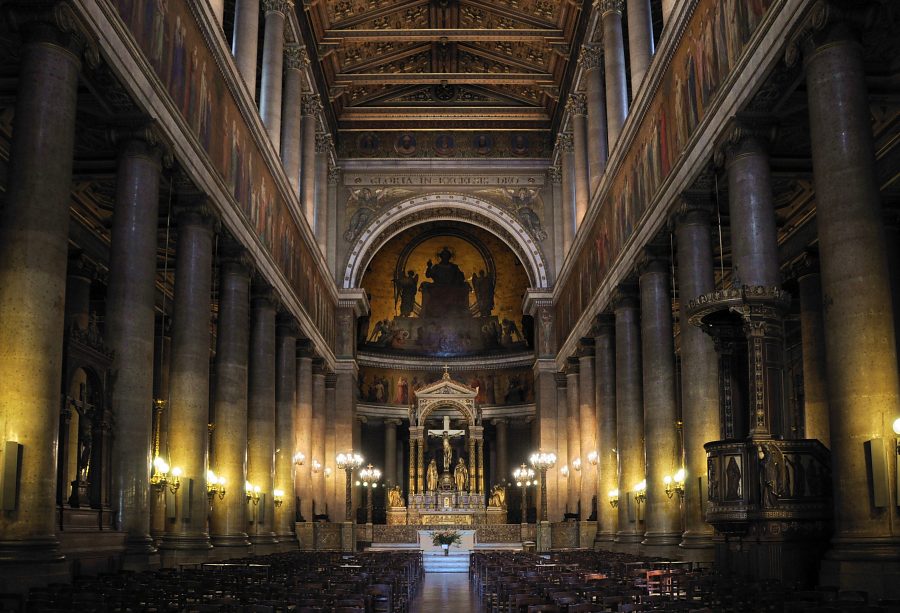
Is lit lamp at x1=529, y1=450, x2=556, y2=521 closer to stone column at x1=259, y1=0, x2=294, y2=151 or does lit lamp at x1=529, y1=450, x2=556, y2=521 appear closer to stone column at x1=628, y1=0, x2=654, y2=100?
stone column at x1=259, y1=0, x2=294, y2=151

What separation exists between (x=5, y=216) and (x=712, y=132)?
13818 mm

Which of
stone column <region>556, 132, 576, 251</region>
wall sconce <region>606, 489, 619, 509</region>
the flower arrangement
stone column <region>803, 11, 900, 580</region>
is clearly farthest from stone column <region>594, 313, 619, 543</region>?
stone column <region>803, 11, 900, 580</region>

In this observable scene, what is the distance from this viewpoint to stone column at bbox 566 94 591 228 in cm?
4122

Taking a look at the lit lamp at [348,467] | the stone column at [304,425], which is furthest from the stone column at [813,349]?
the lit lamp at [348,467]

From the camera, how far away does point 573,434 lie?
43.5 meters

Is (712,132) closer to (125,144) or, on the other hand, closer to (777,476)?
(777,476)

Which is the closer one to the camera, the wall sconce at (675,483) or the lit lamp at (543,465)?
the wall sconce at (675,483)

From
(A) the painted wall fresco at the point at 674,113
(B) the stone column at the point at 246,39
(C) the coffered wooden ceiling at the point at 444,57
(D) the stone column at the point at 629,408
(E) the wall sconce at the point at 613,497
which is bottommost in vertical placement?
(E) the wall sconce at the point at 613,497

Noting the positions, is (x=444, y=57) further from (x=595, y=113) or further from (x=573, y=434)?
(x=573, y=434)

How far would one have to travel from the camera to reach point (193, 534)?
2275 centimetres

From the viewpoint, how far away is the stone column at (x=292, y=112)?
3806 cm

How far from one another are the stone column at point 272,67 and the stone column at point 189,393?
10.7 m

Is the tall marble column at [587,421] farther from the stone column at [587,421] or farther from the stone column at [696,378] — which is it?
the stone column at [696,378]

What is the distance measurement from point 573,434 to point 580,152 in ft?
40.8
